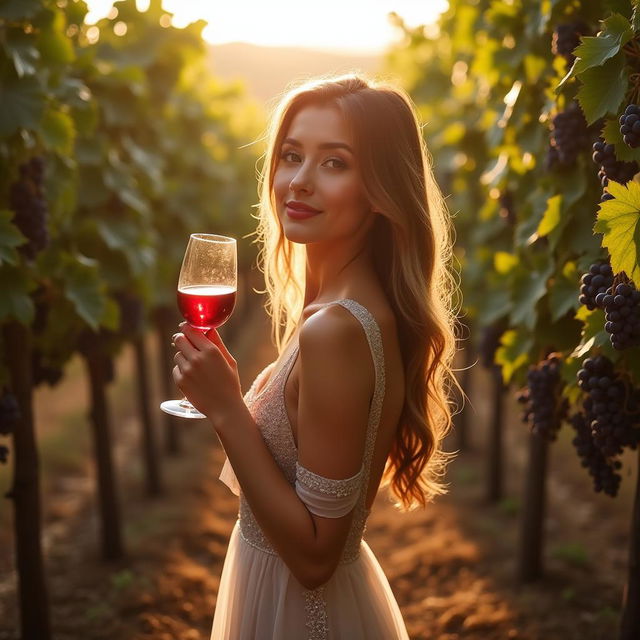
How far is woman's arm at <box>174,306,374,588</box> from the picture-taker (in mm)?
2260

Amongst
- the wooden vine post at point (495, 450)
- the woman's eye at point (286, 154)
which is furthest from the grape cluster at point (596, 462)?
the wooden vine post at point (495, 450)

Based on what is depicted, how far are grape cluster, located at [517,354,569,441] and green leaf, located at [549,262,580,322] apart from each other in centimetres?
22

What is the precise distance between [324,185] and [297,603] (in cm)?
136

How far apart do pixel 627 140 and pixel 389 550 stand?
6111 mm

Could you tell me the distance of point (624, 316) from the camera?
241cm

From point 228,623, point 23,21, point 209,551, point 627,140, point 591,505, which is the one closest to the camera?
point 627,140

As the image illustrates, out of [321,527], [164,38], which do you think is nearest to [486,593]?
[321,527]

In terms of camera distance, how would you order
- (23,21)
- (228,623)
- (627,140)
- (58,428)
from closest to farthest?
(627,140) → (228,623) → (23,21) → (58,428)

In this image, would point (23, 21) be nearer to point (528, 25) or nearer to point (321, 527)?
point (528, 25)

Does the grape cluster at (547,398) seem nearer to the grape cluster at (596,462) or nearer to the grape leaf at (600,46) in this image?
the grape cluster at (596,462)

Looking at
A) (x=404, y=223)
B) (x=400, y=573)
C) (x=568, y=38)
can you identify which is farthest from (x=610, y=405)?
(x=400, y=573)

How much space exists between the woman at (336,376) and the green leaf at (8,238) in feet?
3.77

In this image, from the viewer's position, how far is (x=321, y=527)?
7.70 feet

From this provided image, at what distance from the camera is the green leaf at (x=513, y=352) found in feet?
13.6
